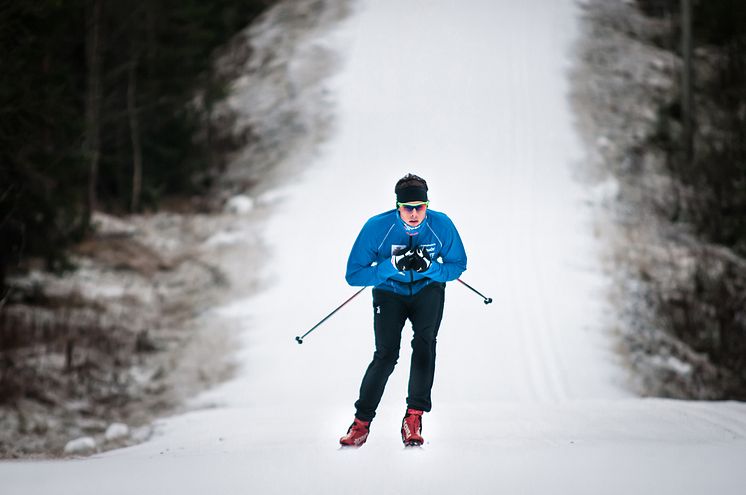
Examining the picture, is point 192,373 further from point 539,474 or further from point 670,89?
point 670,89

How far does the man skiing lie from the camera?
514cm

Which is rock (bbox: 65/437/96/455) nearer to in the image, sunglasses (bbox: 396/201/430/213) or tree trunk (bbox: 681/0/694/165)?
sunglasses (bbox: 396/201/430/213)

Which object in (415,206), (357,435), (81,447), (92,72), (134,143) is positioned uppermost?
(92,72)

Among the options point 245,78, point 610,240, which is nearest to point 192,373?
point 610,240

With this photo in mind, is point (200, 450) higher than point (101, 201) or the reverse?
the reverse

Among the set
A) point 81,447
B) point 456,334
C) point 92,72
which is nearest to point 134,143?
point 92,72

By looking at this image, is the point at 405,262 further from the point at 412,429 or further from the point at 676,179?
the point at 676,179

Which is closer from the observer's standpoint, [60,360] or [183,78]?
[60,360]

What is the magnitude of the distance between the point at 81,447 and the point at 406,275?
4957 mm

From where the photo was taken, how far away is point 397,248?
5.19 meters

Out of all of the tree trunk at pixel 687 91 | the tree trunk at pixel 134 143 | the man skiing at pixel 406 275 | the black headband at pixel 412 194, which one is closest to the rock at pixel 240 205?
the tree trunk at pixel 134 143

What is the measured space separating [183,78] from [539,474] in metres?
17.5

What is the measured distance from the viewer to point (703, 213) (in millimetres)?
17047

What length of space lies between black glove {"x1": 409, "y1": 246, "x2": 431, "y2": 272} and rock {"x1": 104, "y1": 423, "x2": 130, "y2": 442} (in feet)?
16.9
